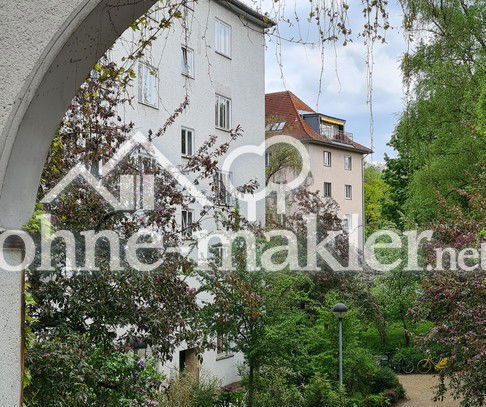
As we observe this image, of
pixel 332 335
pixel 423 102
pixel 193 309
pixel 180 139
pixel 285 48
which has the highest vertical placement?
pixel 423 102

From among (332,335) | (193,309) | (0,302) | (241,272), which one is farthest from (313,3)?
(332,335)

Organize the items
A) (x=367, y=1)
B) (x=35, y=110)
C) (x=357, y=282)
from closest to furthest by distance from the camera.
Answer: (x=35, y=110)
(x=367, y=1)
(x=357, y=282)

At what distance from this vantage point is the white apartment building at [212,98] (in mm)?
17297

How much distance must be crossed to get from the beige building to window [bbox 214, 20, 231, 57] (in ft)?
52.2

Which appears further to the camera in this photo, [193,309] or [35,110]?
[193,309]

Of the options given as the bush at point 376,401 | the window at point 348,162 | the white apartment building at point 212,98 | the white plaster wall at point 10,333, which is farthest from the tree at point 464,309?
the window at point 348,162

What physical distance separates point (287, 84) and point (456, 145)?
19498 mm

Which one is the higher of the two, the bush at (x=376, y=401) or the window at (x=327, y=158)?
the window at (x=327, y=158)

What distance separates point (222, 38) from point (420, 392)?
35.4 feet

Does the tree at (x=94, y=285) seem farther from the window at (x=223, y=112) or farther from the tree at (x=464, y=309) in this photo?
the window at (x=223, y=112)

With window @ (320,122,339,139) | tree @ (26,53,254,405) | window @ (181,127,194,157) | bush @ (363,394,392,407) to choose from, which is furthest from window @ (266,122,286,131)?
tree @ (26,53,254,405)

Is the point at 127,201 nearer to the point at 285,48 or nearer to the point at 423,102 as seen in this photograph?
the point at 285,48

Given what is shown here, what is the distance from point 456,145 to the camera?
21.2 metres

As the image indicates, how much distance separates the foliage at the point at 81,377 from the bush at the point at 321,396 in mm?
8109
